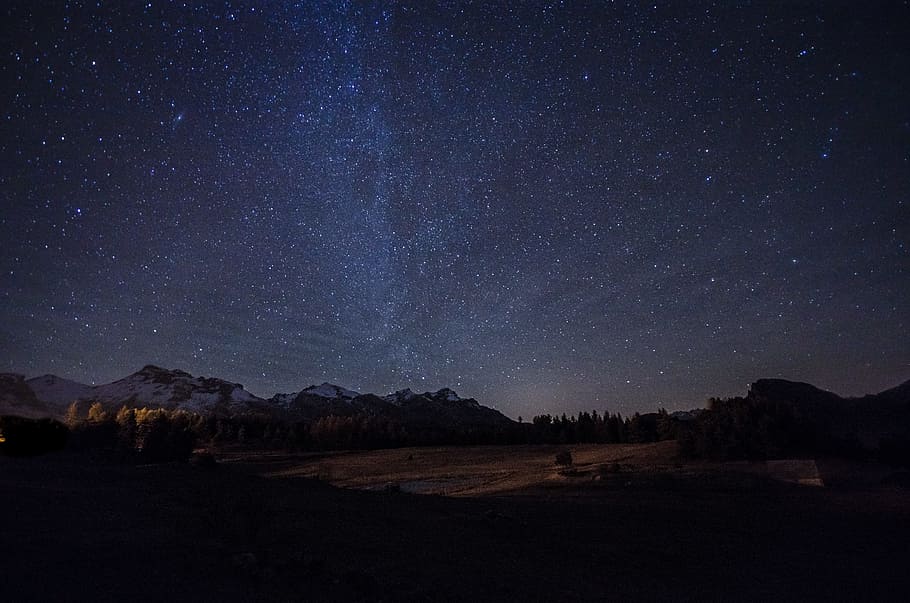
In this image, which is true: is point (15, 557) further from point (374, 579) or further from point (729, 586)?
point (729, 586)

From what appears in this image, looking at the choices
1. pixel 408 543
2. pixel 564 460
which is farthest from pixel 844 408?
pixel 408 543

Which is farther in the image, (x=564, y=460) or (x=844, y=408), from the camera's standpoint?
(x=844, y=408)

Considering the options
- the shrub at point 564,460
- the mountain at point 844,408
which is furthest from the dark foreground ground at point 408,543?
the mountain at point 844,408

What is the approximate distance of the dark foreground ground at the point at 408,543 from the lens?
8.88 m

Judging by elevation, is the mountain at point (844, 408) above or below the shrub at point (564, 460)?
above

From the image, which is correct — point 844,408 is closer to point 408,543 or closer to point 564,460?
point 564,460

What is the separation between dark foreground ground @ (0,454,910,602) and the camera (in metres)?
8.88

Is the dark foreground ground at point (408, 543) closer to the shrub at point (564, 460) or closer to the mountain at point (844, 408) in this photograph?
the shrub at point (564, 460)

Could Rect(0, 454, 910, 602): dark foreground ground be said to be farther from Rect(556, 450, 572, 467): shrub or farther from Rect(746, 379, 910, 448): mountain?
Rect(746, 379, 910, 448): mountain

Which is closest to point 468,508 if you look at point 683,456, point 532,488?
point 532,488

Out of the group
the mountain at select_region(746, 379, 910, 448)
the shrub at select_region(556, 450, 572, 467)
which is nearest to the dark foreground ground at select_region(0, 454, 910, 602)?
the shrub at select_region(556, 450, 572, 467)

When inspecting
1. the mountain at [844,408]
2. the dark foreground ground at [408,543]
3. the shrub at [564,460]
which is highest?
the mountain at [844,408]

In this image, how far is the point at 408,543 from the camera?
1351 cm

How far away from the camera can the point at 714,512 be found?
64.5 feet
